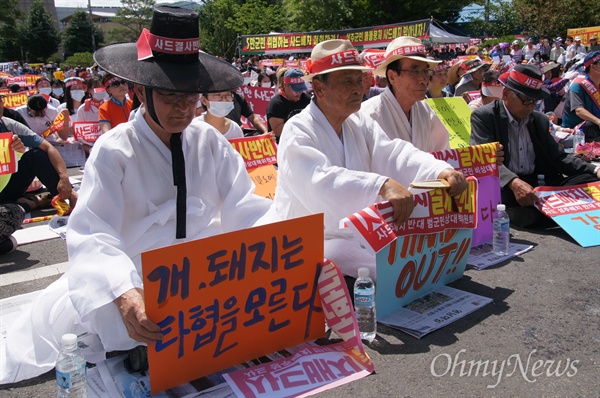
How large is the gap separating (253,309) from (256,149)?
353 centimetres

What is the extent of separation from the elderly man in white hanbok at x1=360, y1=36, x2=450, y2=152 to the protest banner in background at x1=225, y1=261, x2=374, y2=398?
2008 millimetres

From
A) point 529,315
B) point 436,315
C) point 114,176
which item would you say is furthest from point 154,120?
point 529,315

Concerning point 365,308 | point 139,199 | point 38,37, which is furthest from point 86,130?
point 38,37

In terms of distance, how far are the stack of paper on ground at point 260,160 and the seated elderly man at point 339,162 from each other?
1.97 meters

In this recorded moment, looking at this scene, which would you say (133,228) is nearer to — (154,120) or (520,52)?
(154,120)

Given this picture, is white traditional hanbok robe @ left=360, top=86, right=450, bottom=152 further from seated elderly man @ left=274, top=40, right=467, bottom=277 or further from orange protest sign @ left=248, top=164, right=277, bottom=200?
orange protest sign @ left=248, top=164, right=277, bottom=200

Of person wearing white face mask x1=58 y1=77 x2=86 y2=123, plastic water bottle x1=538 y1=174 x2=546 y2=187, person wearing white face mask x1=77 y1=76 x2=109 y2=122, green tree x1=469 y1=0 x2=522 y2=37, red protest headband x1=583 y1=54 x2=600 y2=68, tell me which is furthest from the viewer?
green tree x1=469 y1=0 x2=522 y2=37

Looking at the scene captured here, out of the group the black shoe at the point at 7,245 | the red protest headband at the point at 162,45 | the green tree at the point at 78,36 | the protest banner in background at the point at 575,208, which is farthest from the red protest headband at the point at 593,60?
the green tree at the point at 78,36

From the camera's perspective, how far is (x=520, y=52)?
21500mm

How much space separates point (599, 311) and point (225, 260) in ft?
7.71

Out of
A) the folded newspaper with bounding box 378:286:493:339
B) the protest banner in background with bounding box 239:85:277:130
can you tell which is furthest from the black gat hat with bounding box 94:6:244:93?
the protest banner in background with bounding box 239:85:277:130

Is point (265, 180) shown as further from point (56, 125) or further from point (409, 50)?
point (56, 125)

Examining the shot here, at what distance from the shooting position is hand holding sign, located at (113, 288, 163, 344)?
2316 millimetres

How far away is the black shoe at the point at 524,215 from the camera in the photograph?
5.11 m
